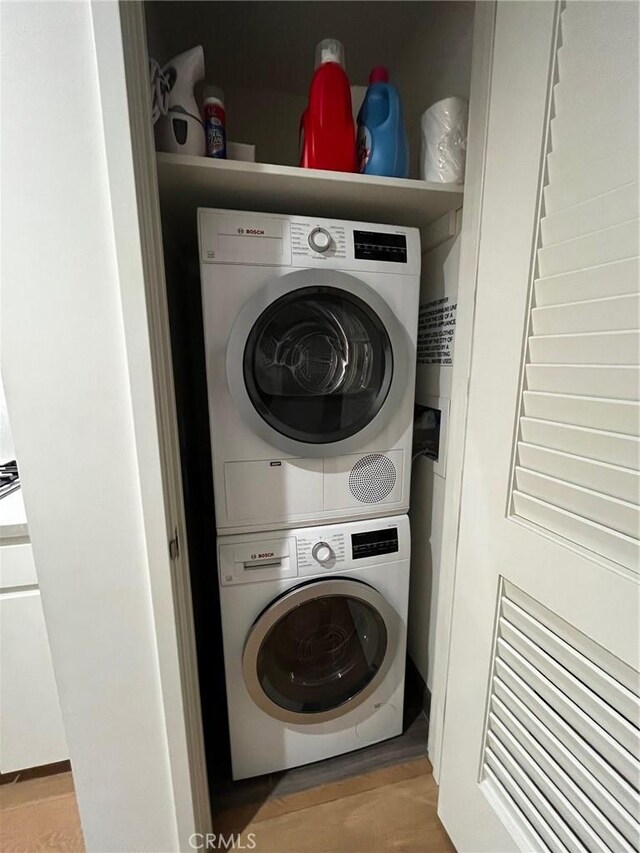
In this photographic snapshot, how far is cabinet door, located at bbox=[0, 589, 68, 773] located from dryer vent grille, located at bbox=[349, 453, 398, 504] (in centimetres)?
89

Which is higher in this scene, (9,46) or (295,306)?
(9,46)

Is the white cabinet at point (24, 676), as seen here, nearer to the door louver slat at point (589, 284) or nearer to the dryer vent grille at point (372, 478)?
the dryer vent grille at point (372, 478)

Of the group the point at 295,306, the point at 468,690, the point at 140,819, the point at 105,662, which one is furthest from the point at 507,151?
the point at 140,819

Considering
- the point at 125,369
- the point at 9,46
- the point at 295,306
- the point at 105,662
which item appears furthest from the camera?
the point at 295,306

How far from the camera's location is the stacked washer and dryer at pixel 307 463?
0.89 m

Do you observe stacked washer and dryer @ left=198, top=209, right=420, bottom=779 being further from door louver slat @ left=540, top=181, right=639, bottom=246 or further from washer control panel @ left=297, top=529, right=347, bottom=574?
door louver slat @ left=540, top=181, right=639, bottom=246

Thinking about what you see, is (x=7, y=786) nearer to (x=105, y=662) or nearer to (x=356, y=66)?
(x=105, y=662)

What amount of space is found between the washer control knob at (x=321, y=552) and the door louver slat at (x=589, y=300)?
0.55 metres

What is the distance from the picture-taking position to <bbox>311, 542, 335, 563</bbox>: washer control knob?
1006mm

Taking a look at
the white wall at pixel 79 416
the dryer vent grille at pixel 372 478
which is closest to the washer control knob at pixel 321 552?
the dryer vent grille at pixel 372 478

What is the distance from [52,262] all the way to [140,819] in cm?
126

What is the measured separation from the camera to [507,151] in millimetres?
711

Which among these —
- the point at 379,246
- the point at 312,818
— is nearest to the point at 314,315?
the point at 379,246

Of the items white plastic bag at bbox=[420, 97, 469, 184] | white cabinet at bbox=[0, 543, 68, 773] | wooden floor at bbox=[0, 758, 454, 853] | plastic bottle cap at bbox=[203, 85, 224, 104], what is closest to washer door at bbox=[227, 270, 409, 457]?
white plastic bag at bbox=[420, 97, 469, 184]
